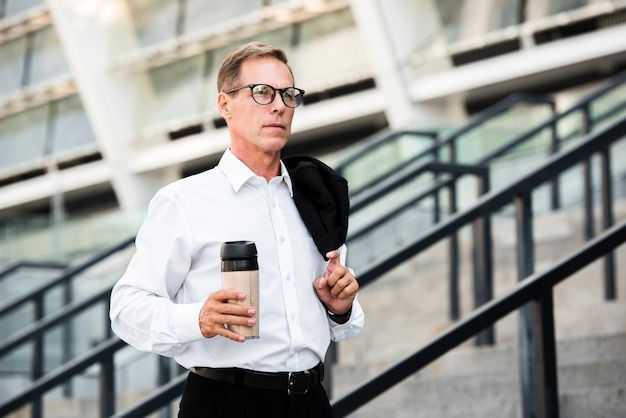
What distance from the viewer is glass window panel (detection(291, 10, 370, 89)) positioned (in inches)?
822

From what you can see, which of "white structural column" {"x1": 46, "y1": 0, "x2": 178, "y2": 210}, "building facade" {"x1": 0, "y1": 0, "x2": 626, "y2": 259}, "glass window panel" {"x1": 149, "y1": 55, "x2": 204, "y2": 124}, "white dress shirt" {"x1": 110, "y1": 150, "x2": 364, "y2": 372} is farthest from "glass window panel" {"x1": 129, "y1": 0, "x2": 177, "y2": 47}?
"white dress shirt" {"x1": 110, "y1": 150, "x2": 364, "y2": 372}

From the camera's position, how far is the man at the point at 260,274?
107 inches

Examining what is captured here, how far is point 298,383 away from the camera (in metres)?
2.75

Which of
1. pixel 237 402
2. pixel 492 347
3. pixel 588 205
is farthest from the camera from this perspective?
pixel 588 205

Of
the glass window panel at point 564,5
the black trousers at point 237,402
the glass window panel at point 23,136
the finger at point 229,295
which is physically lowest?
the glass window panel at point 23,136

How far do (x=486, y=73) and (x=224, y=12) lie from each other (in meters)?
6.50

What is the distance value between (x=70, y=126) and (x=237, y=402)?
23.9m

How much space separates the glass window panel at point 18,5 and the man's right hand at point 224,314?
2452 centimetres

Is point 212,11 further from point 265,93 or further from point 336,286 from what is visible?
point 336,286

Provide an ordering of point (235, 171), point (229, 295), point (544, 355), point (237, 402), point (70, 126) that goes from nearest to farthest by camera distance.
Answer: point (229, 295), point (237, 402), point (235, 171), point (544, 355), point (70, 126)

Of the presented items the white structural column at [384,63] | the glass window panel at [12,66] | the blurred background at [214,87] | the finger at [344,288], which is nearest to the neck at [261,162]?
the finger at [344,288]

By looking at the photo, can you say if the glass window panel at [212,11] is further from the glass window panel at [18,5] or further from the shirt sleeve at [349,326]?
the shirt sleeve at [349,326]

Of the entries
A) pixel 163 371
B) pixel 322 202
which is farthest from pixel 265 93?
pixel 163 371

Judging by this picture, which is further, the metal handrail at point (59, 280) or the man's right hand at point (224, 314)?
the metal handrail at point (59, 280)
